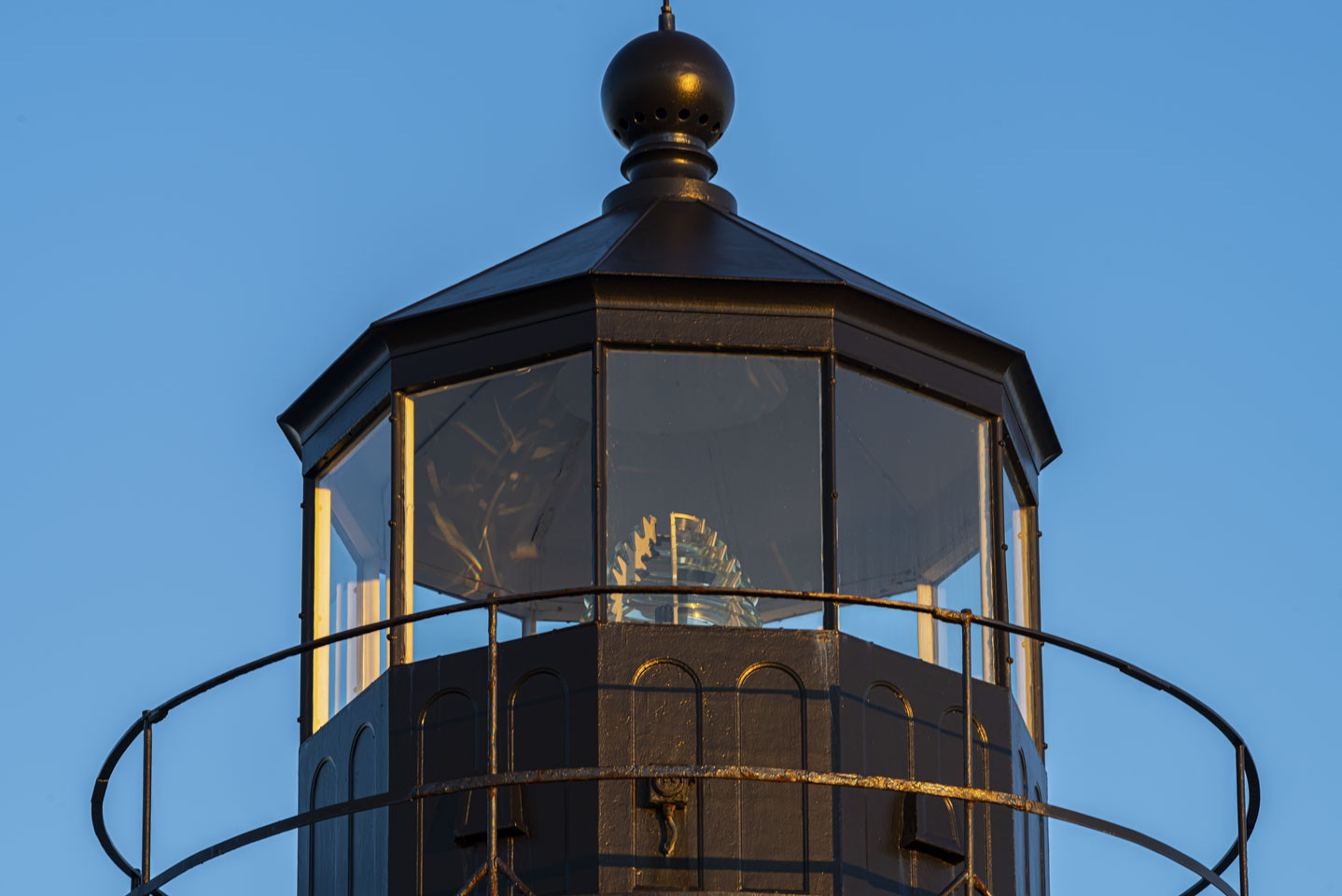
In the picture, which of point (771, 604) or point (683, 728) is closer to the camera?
point (683, 728)

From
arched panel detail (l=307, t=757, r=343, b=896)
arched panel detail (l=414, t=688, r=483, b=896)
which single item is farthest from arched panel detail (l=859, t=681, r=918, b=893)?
arched panel detail (l=307, t=757, r=343, b=896)

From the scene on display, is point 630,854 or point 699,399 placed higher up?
point 699,399

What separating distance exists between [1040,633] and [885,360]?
213 centimetres

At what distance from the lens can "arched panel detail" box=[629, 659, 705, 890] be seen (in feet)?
45.1

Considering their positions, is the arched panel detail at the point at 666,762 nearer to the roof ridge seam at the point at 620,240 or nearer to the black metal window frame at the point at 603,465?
the black metal window frame at the point at 603,465

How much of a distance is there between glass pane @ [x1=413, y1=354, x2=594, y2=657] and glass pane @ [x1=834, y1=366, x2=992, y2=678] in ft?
5.01

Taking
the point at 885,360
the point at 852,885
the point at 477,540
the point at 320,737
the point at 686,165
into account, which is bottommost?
the point at 852,885

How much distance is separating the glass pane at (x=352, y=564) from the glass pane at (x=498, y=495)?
0.28 meters

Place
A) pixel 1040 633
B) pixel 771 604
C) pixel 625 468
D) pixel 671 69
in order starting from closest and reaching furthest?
pixel 1040 633
pixel 625 468
pixel 771 604
pixel 671 69

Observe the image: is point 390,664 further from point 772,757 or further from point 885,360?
point 885,360

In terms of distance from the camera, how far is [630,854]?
1373 cm

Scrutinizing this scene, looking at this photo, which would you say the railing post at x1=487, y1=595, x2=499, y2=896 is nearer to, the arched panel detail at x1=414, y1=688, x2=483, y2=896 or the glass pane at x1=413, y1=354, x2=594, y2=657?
the arched panel detail at x1=414, y1=688, x2=483, y2=896

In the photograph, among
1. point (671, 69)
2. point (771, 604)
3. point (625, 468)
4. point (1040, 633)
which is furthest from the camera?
point (671, 69)

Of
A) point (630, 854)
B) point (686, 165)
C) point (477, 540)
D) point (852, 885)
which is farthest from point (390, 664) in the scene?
point (686, 165)
